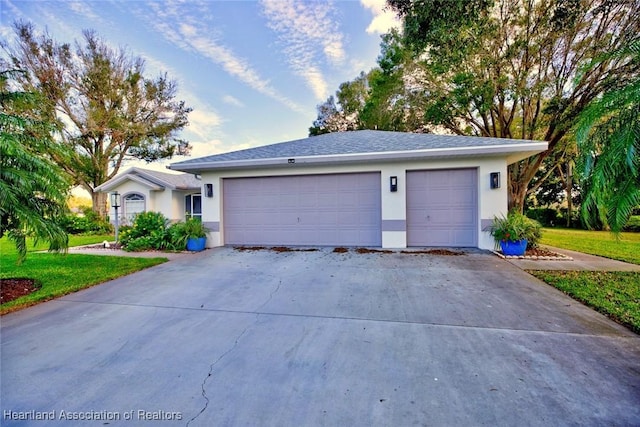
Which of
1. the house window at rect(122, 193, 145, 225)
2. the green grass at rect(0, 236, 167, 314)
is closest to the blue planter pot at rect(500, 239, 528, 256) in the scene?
the green grass at rect(0, 236, 167, 314)

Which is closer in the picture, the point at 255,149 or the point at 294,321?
the point at 294,321

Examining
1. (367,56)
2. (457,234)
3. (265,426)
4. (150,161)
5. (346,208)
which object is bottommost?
(265,426)

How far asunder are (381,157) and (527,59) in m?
7.65

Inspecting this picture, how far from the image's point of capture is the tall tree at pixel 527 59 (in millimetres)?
6910

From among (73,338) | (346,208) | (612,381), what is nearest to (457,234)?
(346,208)

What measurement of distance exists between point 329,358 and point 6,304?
15.5ft

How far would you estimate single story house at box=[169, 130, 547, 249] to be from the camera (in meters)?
7.30

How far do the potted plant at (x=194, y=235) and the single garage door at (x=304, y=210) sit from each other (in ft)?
2.63

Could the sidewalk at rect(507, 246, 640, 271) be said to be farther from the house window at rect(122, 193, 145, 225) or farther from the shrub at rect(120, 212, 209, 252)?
the house window at rect(122, 193, 145, 225)

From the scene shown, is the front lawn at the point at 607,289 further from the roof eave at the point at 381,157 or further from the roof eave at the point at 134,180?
the roof eave at the point at 134,180

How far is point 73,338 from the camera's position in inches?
119

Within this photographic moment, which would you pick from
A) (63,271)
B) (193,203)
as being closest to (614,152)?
(63,271)

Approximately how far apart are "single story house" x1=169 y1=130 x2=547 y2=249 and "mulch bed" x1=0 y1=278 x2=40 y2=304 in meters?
4.19

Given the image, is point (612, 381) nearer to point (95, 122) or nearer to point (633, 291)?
point (633, 291)
